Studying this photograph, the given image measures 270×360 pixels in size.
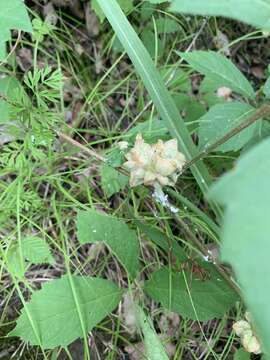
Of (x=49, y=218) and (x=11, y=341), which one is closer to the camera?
(x=11, y=341)

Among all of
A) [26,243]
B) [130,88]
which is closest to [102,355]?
[26,243]

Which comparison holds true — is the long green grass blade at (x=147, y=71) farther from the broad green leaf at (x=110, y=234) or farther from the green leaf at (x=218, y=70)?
the broad green leaf at (x=110, y=234)

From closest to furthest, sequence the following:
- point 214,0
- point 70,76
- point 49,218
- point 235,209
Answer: point 235,209
point 214,0
point 49,218
point 70,76

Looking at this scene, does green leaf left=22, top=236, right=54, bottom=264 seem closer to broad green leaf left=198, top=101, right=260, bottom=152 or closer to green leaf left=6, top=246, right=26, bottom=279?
green leaf left=6, top=246, right=26, bottom=279

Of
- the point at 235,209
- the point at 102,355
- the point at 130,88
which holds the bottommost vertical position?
the point at 102,355

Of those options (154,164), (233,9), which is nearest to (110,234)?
(154,164)

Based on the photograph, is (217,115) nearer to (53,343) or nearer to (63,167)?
(63,167)
